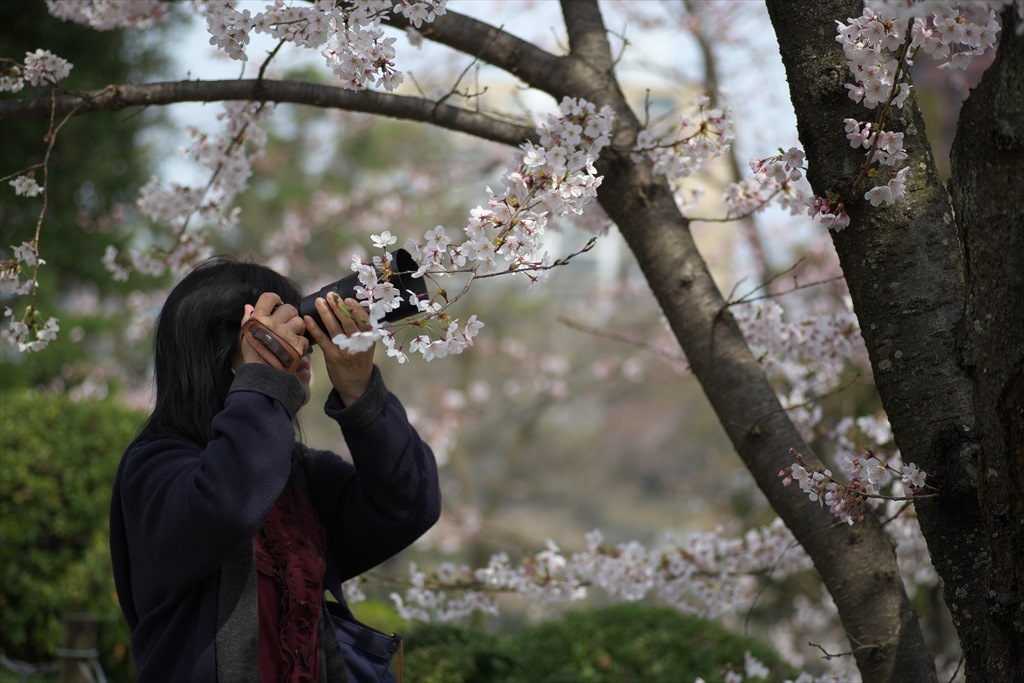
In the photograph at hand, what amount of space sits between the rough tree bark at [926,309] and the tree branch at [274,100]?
2.35 ft

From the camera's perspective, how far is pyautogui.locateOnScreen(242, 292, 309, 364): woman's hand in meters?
1.60

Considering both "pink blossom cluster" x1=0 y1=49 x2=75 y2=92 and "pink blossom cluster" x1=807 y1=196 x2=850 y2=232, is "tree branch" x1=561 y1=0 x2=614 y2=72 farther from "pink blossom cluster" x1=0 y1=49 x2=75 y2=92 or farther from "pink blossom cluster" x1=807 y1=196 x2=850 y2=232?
"pink blossom cluster" x1=0 y1=49 x2=75 y2=92

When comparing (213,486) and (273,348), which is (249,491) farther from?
(273,348)

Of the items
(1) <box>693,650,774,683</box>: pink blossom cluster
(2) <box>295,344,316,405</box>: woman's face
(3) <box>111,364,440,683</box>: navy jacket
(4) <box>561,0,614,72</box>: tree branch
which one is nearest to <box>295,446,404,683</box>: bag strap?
(3) <box>111,364,440,683</box>: navy jacket

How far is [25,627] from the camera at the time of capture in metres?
3.84

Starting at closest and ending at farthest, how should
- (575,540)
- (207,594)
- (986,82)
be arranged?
(986,82) < (207,594) < (575,540)

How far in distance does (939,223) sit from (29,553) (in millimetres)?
3698

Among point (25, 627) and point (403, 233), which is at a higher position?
point (403, 233)

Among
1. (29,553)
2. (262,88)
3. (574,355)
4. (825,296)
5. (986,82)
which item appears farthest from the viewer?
(574,355)

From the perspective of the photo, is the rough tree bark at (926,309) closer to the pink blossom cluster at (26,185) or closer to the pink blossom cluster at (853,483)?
the pink blossom cluster at (853,483)

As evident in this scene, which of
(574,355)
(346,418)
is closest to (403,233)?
(574,355)

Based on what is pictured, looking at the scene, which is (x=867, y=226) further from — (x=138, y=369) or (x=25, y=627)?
(x=138, y=369)

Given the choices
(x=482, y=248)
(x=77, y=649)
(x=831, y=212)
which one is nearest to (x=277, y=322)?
(x=482, y=248)

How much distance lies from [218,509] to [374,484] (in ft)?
1.24
